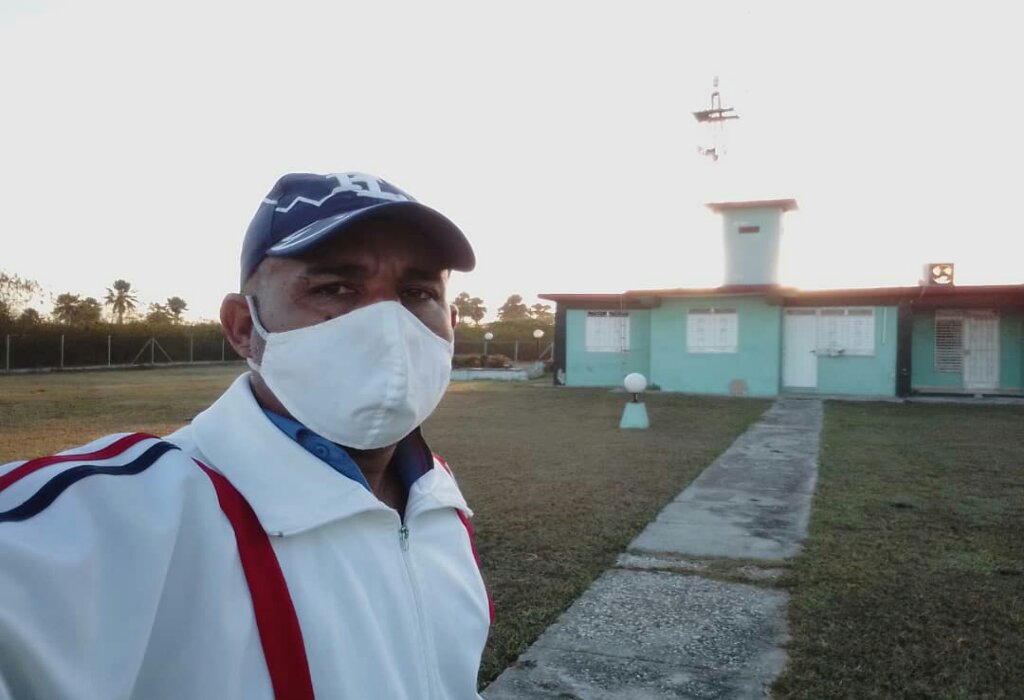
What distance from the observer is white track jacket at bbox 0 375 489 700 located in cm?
91

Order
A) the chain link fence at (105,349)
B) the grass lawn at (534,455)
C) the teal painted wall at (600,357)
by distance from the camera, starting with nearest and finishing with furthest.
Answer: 1. the grass lawn at (534,455)
2. the teal painted wall at (600,357)
3. the chain link fence at (105,349)

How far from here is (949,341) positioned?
1994 centimetres

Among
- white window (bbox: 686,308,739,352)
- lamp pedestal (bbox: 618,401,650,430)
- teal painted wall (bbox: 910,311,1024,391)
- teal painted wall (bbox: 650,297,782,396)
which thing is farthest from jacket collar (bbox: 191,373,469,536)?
Result: teal painted wall (bbox: 910,311,1024,391)

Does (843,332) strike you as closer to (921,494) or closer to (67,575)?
(921,494)

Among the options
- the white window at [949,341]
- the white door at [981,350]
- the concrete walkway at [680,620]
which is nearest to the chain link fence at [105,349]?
the white window at [949,341]

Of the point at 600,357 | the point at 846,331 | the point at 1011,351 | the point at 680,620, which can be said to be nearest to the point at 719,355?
the point at 846,331

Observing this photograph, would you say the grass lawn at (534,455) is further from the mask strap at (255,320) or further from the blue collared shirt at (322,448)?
the mask strap at (255,320)

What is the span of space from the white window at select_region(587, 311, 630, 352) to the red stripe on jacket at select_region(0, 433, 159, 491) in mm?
21159

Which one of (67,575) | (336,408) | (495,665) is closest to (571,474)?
(495,665)

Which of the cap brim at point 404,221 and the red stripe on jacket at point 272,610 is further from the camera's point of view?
the cap brim at point 404,221

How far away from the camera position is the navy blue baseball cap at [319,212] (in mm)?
1354

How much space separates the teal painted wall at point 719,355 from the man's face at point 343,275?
63.2 ft

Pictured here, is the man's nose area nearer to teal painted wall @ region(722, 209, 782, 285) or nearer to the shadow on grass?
the shadow on grass

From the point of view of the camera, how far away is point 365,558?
50.7 inches
